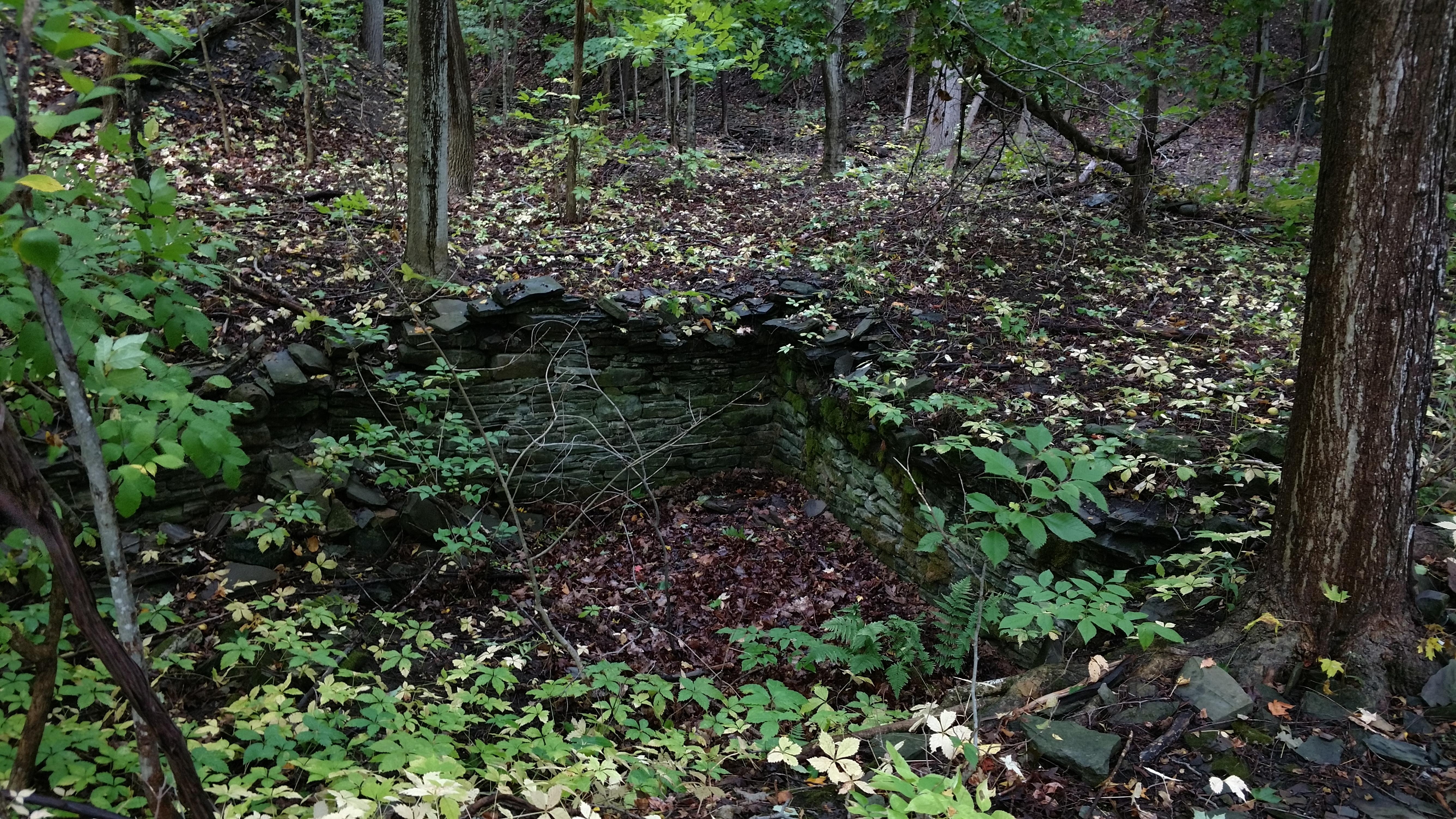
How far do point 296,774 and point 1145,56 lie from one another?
730 centimetres

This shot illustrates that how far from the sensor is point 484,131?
10.2 metres

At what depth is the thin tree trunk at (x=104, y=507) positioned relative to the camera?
158 cm

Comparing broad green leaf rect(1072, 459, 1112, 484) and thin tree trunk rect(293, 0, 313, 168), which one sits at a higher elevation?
thin tree trunk rect(293, 0, 313, 168)

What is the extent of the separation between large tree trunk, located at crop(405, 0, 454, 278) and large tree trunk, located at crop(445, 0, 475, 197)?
5.57ft

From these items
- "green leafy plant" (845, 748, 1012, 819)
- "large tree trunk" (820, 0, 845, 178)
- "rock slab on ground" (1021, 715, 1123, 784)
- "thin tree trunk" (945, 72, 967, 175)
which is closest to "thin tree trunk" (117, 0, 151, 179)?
"green leafy plant" (845, 748, 1012, 819)

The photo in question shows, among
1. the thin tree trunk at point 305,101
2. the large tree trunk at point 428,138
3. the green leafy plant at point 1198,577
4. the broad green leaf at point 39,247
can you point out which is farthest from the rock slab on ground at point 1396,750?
the thin tree trunk at point 305,101

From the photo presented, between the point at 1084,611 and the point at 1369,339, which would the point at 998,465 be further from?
the point at 1369,339

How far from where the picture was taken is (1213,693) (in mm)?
2463

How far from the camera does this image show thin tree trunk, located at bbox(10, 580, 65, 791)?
175 centimetres

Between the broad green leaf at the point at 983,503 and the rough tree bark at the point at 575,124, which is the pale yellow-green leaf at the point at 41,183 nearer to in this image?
the broad green leaf at the point at 983,503

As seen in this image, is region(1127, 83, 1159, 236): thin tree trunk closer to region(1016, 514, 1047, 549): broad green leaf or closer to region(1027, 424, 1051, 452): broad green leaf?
region(1027, 424, 1051, 452): broad green leaf

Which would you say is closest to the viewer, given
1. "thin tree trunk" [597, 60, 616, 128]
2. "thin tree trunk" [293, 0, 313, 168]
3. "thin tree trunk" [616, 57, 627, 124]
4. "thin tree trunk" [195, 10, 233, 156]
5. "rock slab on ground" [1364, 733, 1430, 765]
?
"rock slab on ground" [1364, 733, 1430, 765]

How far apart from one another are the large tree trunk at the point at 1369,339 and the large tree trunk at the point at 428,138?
5.19 metres

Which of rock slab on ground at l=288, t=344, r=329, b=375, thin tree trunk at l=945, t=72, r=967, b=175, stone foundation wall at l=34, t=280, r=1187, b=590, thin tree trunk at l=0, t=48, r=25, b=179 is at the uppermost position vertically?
thin tree trunk at l=945, t=72, r=967, b=175
